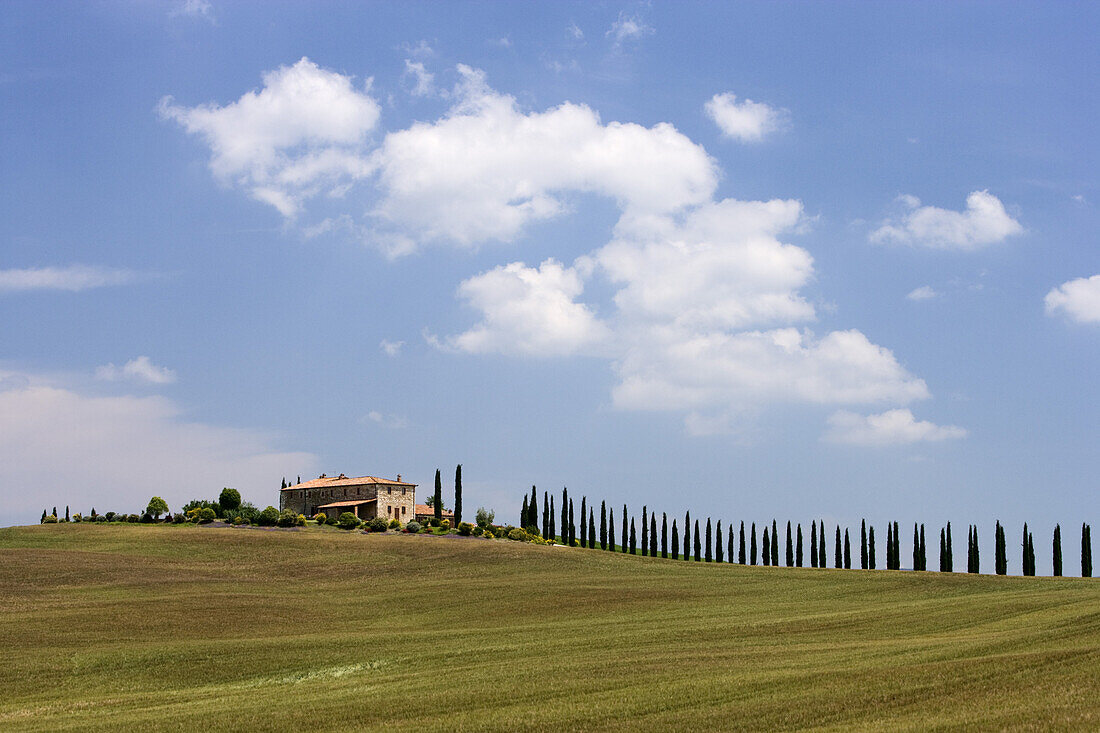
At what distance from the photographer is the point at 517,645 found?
4241 centimetres

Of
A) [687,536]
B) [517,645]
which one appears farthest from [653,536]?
[517,645]

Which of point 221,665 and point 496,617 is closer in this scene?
point 221,665

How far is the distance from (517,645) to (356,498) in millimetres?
90688

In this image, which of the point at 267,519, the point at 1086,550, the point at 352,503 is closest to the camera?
the point at 1086,550

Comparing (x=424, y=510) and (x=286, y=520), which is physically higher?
(x=286, y=520)

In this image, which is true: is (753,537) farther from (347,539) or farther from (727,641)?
(727,641)

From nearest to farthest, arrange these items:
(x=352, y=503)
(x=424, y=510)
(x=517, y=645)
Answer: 1. (x=517, y=645)
2. (x=352, y=503)
3. (x=424, y=510)

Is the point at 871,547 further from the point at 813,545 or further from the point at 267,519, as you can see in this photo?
the point at 267,519

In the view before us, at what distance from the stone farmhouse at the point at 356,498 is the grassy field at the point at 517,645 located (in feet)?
138

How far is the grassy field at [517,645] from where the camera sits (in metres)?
25.7

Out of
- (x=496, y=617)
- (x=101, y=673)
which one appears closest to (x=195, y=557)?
(x=496, y=617)

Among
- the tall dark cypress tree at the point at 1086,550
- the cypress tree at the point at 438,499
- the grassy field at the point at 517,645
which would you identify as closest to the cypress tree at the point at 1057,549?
the tall dark cypress tree at the point at 1086,550

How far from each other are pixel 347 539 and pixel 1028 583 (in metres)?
58.8

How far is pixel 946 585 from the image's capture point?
67.3 metres
